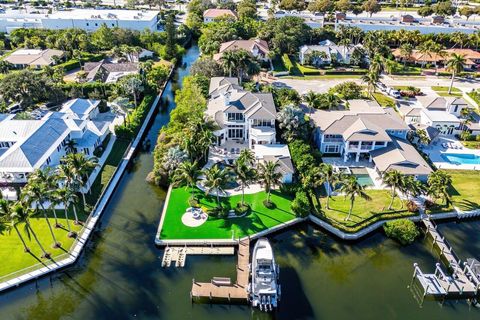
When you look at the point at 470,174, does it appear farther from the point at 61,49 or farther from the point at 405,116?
the point at 61,49

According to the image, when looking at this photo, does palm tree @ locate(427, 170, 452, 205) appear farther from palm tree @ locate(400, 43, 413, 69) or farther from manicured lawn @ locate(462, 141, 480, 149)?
palm tree @ locate(400, 43, 413, 69)

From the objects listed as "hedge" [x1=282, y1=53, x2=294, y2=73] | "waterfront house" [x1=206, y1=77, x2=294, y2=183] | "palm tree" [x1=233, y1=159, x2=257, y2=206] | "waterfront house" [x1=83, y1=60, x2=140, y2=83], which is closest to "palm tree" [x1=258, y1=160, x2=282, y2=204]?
"palm tree" [x1=233, y1=159, x2=257, y2=206]

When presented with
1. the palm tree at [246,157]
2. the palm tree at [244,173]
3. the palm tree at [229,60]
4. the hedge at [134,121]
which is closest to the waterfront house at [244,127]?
the palm tree at [246,157]

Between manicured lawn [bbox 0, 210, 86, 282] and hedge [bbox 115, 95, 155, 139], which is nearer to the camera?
manicured lawn [bbox 0, 210, 86, 282]

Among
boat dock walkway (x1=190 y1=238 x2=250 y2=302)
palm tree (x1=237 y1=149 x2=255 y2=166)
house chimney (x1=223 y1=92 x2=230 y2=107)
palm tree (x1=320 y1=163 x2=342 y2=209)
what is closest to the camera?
boat dock walkway (x1=190 y1=238 x2=250 y2=302)

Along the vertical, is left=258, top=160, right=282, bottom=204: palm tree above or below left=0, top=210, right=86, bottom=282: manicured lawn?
above

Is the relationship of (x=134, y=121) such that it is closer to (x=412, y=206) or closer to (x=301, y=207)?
(x=301, y=207)

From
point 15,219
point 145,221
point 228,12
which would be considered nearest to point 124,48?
point 228,12
